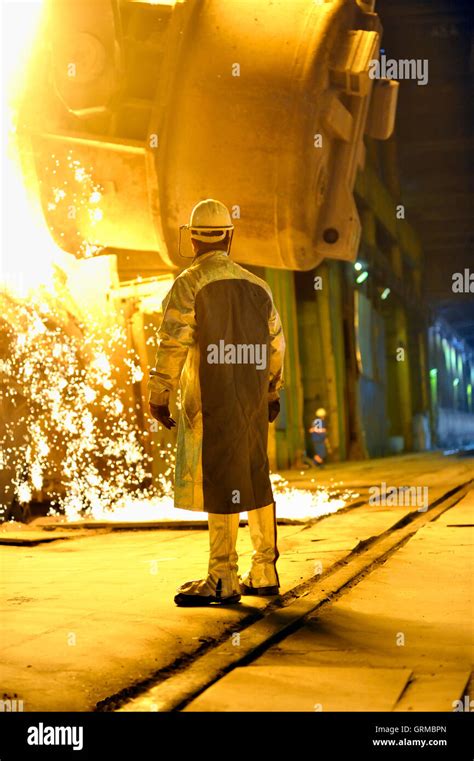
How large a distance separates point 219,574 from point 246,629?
0.58 m

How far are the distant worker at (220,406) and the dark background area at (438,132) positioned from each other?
12.8m

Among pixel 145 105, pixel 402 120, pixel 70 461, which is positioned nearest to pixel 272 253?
pixel 145 105

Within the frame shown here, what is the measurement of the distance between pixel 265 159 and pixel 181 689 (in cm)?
621

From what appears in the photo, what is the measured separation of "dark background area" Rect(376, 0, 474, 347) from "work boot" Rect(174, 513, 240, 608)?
43.4 feet

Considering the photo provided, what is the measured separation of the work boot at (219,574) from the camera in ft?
13.7

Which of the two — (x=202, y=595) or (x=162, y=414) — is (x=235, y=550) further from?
(x=162, y=414)

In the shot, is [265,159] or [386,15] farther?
[386,15]

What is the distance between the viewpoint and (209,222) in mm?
4488

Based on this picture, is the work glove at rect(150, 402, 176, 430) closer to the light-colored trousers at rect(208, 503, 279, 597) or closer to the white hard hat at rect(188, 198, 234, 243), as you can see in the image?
the light-colored trousers at rect(208, 503, 279, 597)

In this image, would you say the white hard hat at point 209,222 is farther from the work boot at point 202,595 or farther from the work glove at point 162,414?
the work boot at point 202,595

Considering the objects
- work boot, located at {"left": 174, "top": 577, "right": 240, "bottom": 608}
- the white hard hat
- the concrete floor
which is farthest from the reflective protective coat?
the concrete floor

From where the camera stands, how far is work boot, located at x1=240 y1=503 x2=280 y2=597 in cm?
443
